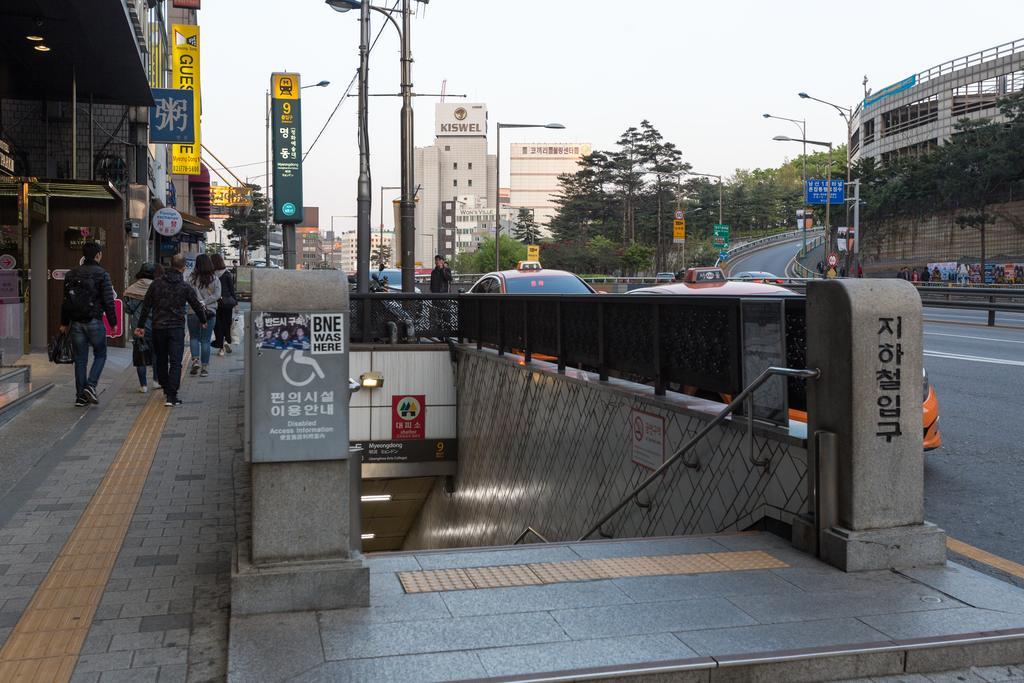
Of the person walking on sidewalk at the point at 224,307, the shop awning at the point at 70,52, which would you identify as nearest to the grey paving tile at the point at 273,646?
the shop awning at the point at 70,52

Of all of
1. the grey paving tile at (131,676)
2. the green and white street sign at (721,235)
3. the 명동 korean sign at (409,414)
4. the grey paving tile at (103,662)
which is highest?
the green and white street sign at (721,235)

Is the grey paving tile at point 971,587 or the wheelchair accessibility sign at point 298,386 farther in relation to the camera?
the grey paving tile at point 971,587

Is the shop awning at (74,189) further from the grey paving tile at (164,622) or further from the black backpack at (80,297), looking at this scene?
the grey paving tile at (164,622)

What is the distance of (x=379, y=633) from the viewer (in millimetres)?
4055

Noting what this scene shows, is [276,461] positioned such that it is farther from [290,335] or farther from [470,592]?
[470,592]

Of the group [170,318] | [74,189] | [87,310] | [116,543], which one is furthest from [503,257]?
[116,543]

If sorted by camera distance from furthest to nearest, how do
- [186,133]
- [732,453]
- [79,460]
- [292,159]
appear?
[292,159], [186,133], [79,460], [732,453]

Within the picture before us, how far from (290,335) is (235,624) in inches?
49.9

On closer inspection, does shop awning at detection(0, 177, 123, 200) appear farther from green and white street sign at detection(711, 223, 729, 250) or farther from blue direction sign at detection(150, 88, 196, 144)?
green and white street sign at detection(711, 223, 729, 250)

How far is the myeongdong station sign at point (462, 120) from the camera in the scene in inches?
6639

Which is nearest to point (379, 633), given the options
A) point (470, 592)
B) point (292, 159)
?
point (470, 592)

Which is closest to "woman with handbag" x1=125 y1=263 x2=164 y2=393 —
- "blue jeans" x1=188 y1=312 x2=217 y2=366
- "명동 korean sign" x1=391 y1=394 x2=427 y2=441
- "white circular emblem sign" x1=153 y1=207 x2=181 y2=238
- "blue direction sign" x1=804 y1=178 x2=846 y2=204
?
"blue jeans" x1=188 y1=312 x2=217 y2=366

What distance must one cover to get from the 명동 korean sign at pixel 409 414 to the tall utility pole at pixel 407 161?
5636mm

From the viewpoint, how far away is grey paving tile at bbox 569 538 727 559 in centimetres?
539
